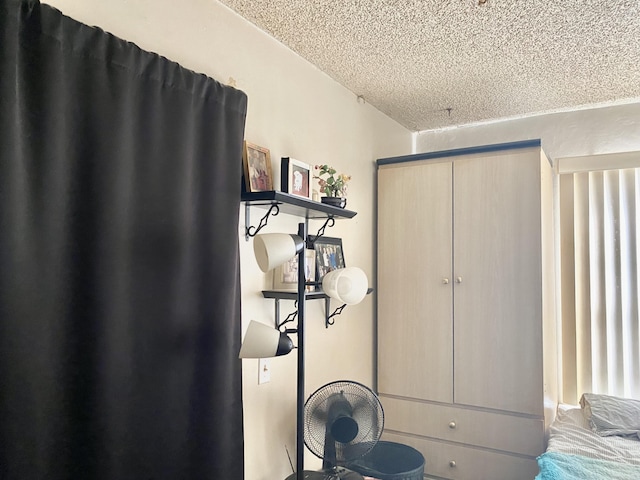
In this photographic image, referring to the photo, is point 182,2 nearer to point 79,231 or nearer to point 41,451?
point 79,231

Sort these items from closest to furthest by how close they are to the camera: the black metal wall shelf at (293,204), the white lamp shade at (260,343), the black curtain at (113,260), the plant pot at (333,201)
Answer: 1. the black curtain at (113,260)
2. the white lamp shade at (260,343)
3. the black metal wall shelf at (293,204)
4. the plant pot at (333,201)

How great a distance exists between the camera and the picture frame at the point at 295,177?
1766 mm

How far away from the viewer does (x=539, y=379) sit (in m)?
2.21

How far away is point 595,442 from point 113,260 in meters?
2.16

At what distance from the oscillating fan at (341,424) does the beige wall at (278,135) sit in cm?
19

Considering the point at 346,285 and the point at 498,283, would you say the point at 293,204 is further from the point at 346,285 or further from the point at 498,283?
the point at 498,283

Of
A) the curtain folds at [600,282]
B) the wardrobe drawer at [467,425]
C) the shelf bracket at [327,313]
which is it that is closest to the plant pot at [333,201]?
the shelf bracket at [327,313]

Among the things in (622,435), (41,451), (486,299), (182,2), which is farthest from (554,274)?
(41,451)

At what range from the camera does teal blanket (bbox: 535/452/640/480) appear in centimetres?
183

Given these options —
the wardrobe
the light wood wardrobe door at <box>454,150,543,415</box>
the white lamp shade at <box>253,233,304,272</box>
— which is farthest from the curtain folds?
the white lamp shade at <box>253,233,304,272</box>

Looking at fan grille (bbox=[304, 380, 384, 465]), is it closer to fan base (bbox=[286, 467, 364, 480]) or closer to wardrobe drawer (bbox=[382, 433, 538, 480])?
fan base (bbox=[286, 467, 364, 480])

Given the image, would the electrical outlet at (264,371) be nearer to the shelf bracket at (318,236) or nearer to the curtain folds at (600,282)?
the shelf bracket at (318,236)

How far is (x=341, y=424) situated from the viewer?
175 cm

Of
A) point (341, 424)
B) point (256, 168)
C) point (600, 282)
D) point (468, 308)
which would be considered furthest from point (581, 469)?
point (256, 168)
